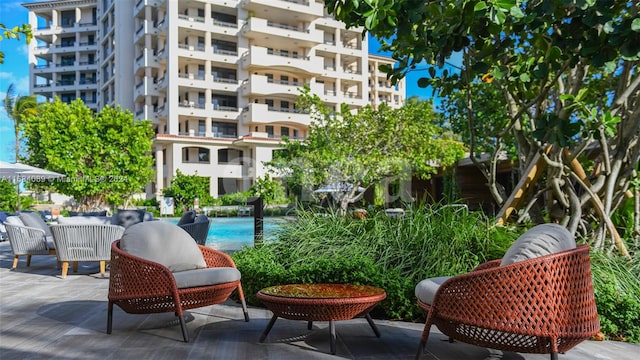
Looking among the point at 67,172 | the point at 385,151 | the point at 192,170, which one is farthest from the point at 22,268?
the point at 192,170

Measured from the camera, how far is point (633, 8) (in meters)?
4.54

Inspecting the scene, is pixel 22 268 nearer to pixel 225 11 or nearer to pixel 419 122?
pixel 419 122

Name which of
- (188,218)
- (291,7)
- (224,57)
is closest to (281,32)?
(291,7)

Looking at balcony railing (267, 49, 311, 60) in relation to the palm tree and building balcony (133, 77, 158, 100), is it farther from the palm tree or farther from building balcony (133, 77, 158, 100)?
the palm tree

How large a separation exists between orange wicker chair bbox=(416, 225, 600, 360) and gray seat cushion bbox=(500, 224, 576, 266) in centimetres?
11

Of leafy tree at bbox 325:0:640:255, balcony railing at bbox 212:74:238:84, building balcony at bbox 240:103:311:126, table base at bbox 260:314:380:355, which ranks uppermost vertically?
balcony railing at bbox 212:74:238:84

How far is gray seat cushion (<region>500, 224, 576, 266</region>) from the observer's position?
3025 millimetres

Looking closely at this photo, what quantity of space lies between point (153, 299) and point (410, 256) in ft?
8.00

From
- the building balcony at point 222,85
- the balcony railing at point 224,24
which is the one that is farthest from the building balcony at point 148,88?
the balcony railing at point 224,24

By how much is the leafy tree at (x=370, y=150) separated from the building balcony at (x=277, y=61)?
1456 centimetres

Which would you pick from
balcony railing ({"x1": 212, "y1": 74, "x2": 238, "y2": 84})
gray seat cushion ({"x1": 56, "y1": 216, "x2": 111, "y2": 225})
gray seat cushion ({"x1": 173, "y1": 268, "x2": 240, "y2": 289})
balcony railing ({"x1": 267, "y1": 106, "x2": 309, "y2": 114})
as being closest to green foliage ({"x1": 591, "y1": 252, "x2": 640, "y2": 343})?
gray seat cushion ({"x1": 173, "y1": 268, "x2": 240, "y2": 289})

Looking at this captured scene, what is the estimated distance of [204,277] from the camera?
12.8 ft

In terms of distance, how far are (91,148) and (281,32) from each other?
725 inches

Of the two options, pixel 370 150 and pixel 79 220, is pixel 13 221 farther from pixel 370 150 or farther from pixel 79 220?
pixel 370 150
